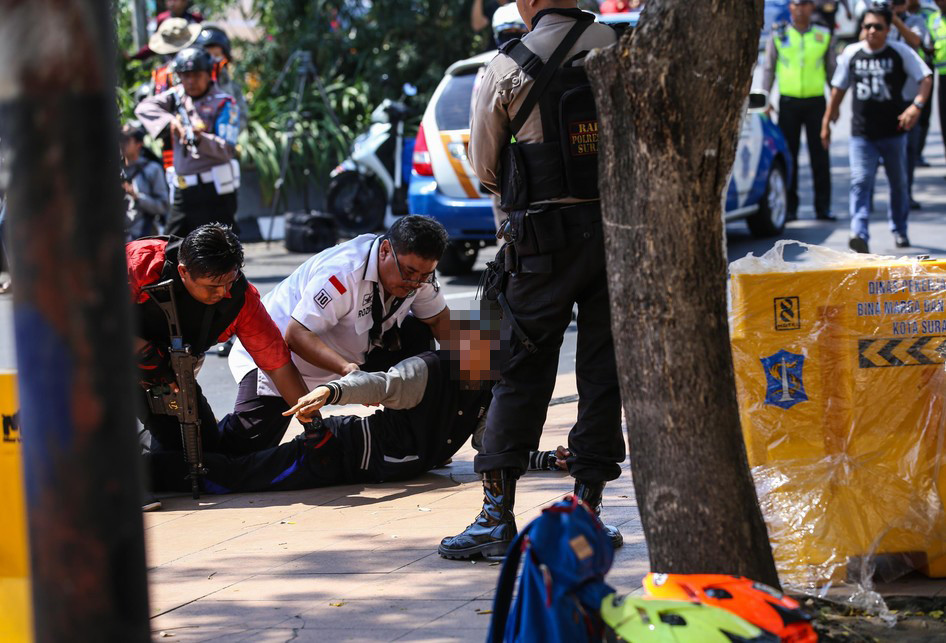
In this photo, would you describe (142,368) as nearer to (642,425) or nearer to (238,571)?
(238,571)

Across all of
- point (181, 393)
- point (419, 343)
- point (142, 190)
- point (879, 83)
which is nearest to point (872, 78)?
point (879, 83)

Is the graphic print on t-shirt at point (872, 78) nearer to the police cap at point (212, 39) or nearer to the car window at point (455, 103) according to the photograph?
the car window at point (455, 103)

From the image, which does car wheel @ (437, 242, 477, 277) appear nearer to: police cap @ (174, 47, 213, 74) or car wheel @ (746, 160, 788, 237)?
car wheel @ (746, 160, 788, 237)

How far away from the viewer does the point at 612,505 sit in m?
4.74

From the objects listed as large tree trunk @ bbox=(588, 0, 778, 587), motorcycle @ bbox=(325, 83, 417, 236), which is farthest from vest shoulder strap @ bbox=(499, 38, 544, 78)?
motorcycle @ bbox=(325, 83, 417, 236)

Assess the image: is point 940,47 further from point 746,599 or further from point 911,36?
point 746,599

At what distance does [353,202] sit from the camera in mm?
13344

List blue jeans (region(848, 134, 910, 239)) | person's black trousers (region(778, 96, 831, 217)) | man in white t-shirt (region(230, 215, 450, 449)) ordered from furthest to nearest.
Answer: person's black trousers (region(778, 96, 831, 217))
blue jeans (region(848, 134, 910, 239))
man in white t-shirt (region(230, 215, 450, 449))

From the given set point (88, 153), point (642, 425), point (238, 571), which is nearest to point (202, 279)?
point (238, 571)

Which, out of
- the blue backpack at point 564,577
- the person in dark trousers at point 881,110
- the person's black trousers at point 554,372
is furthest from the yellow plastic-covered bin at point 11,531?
the person in dark trousers at point 881,110

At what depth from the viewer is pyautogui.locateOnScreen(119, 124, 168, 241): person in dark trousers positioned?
10258 millimetres

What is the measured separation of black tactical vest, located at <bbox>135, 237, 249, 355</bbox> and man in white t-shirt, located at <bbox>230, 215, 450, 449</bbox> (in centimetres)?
32

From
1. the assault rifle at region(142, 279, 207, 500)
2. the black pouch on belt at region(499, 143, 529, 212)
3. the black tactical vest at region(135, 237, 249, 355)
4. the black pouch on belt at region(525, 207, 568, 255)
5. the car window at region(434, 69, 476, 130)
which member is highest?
the car window at region(434, 69, 476, 130)

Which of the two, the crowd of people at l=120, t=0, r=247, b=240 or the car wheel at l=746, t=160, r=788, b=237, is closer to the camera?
the crowd of people at l=120, t=0, r=247, b=240
